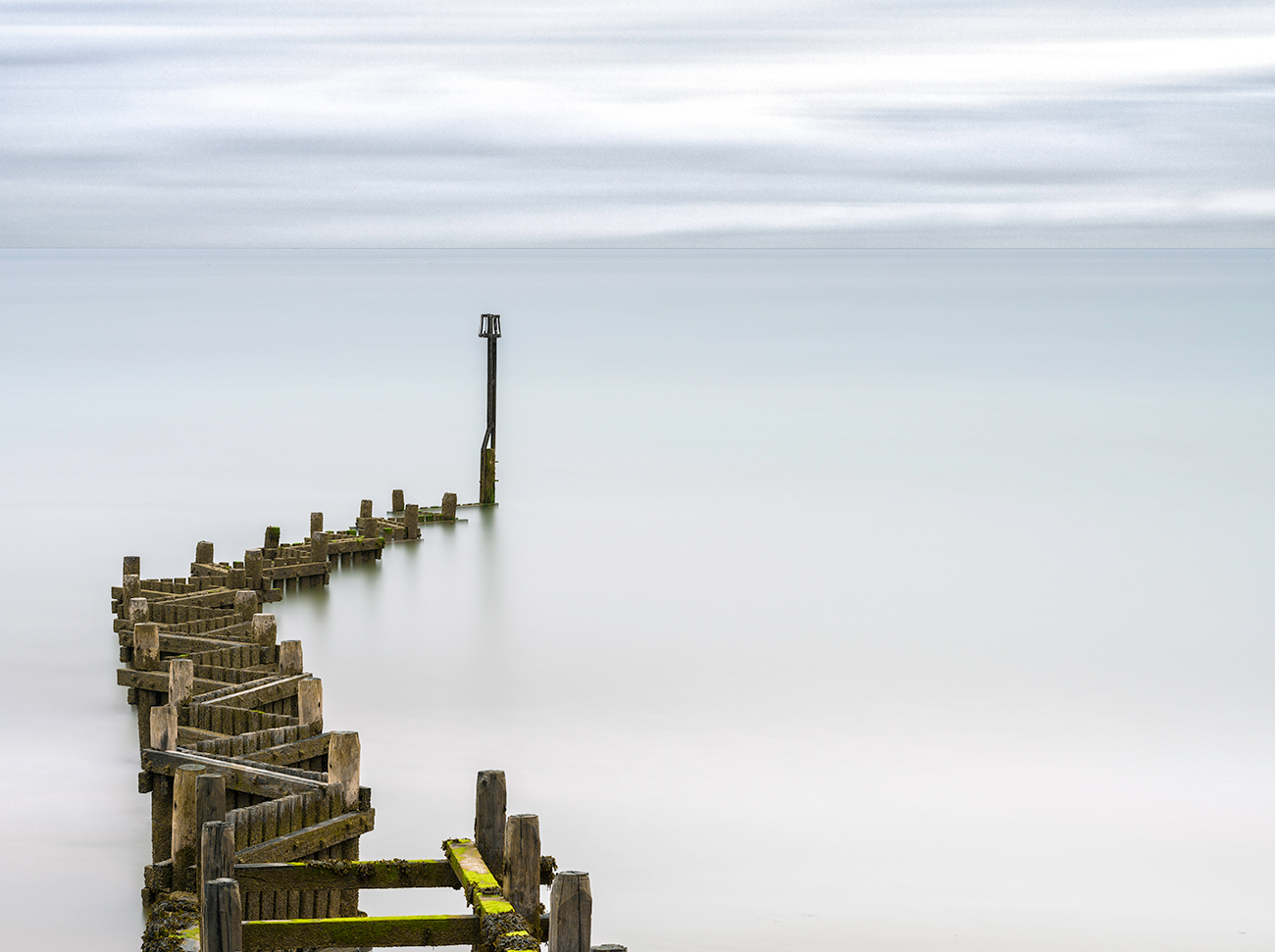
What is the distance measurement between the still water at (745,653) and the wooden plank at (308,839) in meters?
3.14

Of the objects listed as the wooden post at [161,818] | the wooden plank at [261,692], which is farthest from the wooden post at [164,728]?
the wooden plank at [261,692]

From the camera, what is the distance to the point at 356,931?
750 cm

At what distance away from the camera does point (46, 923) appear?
40.5 feet

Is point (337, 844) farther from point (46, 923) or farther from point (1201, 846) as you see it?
point (1201, 846)

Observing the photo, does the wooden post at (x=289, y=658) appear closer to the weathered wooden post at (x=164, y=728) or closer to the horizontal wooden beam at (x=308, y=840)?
the weathered wooden post at (x=164, y=728)

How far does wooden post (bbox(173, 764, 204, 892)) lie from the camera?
30.8 feet

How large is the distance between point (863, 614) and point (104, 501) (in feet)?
63.5

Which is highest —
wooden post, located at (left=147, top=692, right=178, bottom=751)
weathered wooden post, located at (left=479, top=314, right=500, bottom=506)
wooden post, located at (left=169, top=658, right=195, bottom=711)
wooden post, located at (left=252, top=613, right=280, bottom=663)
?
weathered wooden post, located at (left=479, top=314, right=500, bottom=506)

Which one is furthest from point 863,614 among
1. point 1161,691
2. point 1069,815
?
point 1069,815

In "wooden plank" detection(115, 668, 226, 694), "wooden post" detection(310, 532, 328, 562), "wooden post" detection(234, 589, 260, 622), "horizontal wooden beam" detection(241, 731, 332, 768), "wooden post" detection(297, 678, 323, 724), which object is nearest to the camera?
"horizontal wooden beam" detection(241, 731, 332, 768)

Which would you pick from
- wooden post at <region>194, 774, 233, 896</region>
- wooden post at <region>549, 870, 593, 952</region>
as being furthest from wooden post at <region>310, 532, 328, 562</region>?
wooden post at <region>549, 870, 593, 952</region>

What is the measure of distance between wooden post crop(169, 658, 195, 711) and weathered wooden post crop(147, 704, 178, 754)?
1.65ft

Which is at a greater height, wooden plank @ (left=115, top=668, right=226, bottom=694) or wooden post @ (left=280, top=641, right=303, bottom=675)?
wooden post @ (left=280, top=641, right=303, bottom=675)

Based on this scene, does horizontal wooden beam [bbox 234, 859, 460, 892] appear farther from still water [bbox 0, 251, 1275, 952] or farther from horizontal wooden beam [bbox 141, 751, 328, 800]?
still water [bbox 0, 251, 1275, 952]
